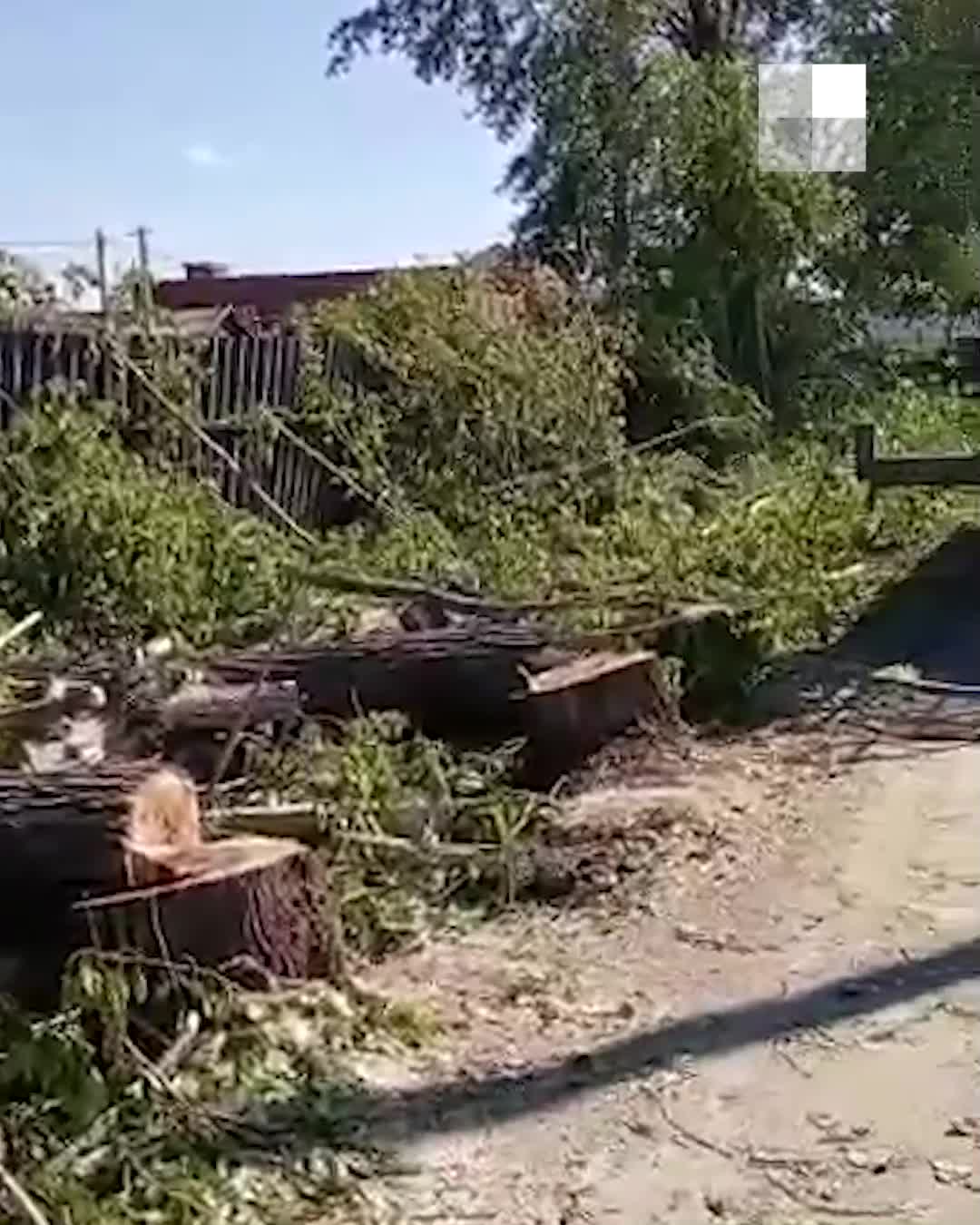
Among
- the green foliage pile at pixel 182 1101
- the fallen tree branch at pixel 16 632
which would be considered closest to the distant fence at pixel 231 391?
the fallen tree branch at pixel 16 632

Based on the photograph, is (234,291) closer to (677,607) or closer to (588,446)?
(588,446)

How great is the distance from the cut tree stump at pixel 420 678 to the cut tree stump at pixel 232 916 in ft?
5.97

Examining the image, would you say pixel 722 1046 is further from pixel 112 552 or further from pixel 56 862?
pixel 112 552

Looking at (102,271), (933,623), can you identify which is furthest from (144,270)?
(933,623)

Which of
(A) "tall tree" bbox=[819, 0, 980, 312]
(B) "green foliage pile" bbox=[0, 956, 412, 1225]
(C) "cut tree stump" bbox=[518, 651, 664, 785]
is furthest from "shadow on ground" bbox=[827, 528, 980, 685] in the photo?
(A) "tall tree" bbox=[819, 0, 980, 312]

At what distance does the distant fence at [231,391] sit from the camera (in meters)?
9.24

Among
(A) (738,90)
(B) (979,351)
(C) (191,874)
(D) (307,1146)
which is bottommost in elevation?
(D) (307,1146)

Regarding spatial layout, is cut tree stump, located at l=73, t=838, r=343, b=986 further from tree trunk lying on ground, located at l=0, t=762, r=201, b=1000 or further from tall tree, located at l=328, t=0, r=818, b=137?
tall tree, located at l=328, t=0, r=818, b=137

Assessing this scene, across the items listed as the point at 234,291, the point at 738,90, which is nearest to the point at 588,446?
the point at 738,90

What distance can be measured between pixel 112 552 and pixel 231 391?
86.1 inches

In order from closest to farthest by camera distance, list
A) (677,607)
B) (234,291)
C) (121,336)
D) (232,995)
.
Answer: (232,995) → (677,607) → (121,336) → (234,291)

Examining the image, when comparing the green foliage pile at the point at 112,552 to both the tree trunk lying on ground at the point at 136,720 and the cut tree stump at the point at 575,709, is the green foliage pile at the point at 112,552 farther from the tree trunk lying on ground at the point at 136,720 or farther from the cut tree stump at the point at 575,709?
the tree trunk lying on ground at the point at 136,720

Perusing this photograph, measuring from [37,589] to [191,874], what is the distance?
4.01 metres

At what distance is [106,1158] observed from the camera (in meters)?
3.79
